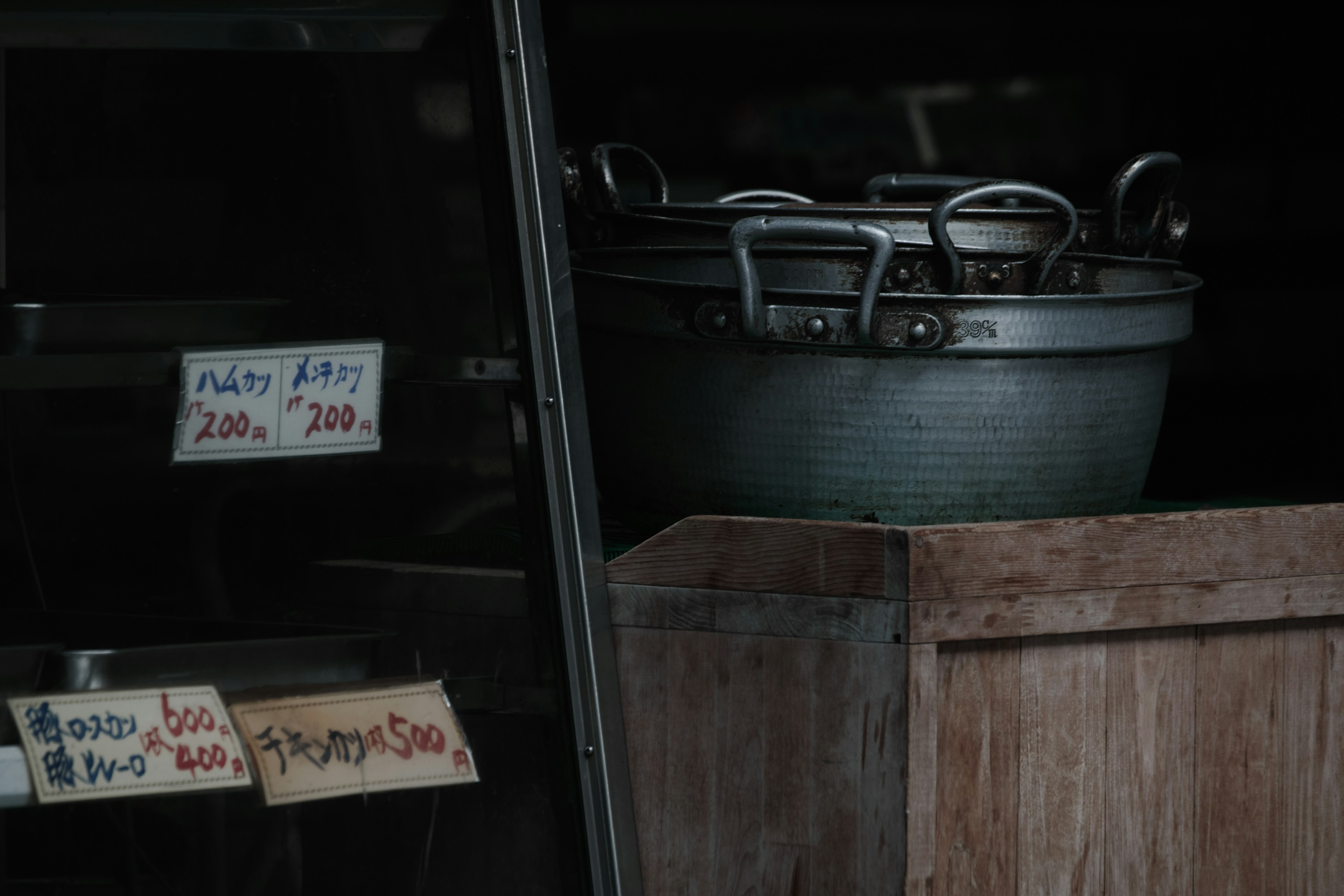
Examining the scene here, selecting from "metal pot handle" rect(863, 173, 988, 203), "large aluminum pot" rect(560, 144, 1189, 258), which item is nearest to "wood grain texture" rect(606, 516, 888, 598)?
"large aluminum pot" rect(560, 144, 1189, 258)

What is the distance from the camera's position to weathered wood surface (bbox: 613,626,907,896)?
0.93 m

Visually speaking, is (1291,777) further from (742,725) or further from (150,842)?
(150,842)

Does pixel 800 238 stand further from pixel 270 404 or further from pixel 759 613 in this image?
pixel 270 404

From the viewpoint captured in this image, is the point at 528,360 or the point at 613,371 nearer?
the point at 528,360

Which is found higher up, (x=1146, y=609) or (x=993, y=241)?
(x=993, y=241)

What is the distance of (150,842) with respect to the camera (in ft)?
2.79

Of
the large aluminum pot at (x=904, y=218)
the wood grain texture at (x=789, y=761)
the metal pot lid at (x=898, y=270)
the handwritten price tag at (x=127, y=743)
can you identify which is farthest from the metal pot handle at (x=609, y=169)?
the handwritten price tag at (x=127, y=743)

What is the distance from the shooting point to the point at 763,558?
970mm

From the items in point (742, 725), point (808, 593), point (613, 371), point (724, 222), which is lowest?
point (742, 725)

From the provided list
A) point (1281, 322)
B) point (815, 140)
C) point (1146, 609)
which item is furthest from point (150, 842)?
point (1281, 322)

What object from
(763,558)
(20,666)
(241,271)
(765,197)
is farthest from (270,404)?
(765,197)

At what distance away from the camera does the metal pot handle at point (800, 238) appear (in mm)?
937

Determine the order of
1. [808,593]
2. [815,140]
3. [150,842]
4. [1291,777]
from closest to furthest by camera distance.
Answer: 1. [150,842]
2. [808,593]
3. [1291,777]
4. [815,140]

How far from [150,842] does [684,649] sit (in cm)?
40
